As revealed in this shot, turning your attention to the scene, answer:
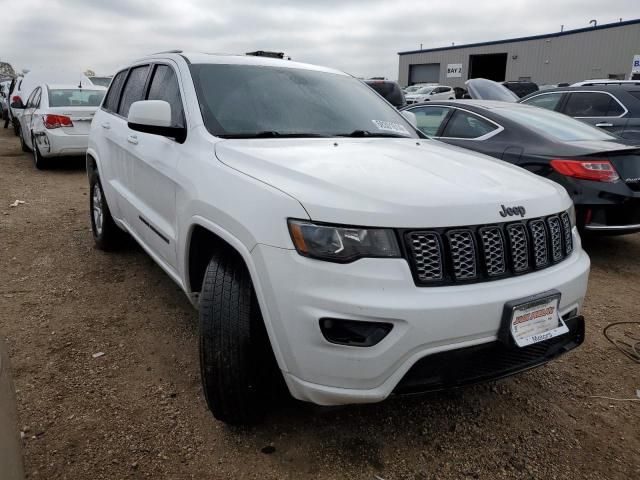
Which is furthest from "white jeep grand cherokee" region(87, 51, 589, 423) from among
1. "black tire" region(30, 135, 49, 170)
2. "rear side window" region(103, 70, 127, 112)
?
"black tire" region(30, 135, 49, 170)

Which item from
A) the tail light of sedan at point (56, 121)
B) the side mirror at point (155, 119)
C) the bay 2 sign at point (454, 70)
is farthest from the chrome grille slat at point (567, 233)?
the bay 2 sign at point (454, 70)

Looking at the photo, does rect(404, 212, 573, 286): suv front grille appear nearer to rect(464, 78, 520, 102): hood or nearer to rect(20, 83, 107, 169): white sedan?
rect(464, 78, 520, 102): hood

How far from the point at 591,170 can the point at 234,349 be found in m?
3.63

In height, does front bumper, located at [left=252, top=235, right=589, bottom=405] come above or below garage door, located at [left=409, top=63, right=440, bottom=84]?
below

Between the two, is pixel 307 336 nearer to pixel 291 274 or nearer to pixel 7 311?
pixel 291 274

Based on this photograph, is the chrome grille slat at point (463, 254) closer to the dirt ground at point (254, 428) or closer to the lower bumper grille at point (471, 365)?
the lower bumper grille at point (471, 365)

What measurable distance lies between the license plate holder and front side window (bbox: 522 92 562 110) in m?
6.73

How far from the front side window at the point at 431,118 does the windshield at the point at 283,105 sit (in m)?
2.57

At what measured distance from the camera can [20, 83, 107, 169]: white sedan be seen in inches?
343

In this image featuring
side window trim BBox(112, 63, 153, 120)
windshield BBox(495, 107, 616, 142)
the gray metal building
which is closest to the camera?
side window trim BBox(112, 63, 153, 120)

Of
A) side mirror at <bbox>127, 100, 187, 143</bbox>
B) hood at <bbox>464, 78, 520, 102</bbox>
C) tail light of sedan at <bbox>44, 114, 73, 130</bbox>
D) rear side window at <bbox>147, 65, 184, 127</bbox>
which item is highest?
hood at <bbox>464, 78, 520, 102</bbox>

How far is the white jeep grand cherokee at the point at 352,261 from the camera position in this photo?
183 centimetres

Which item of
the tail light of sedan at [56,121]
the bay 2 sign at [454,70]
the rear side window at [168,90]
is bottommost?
the tail light of sedan at [56,121]

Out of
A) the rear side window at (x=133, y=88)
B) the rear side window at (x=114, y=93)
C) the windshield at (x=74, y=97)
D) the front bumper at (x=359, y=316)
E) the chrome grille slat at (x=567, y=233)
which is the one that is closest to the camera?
the front bumper at (x=359, y=316)
